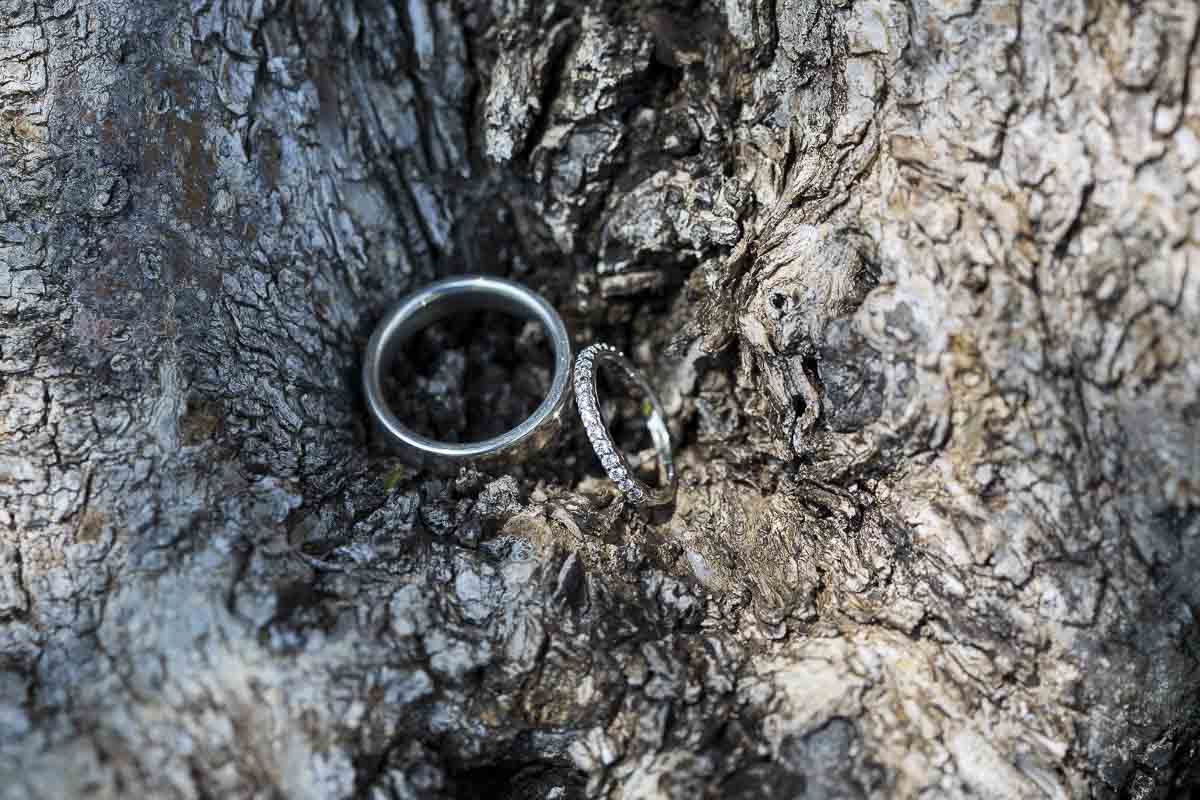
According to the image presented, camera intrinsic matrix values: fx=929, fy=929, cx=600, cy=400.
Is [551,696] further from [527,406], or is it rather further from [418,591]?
[527,406]

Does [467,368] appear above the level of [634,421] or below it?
above

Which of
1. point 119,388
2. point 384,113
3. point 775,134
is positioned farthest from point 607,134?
point 119,388

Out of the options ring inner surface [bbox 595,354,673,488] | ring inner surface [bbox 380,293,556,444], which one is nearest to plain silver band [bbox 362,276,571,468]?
ring inner surface [bbox 380,293,556,444]

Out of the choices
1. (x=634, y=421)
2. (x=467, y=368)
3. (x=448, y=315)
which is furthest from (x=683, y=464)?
(x=448, y=315)

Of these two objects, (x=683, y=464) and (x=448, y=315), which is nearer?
(x=683, y=464)

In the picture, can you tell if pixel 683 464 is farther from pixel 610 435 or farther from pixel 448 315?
pixel 448 315
